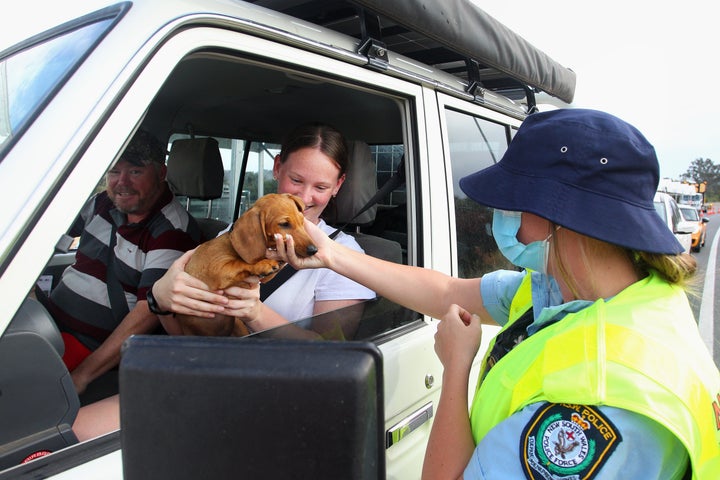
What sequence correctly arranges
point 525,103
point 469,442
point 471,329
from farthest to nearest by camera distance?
point 525,103, point 471,329, point 469,442

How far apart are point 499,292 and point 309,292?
0.77 metres

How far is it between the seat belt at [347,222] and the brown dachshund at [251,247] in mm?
186

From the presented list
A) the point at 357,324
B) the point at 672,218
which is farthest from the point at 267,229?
the point at 672,218

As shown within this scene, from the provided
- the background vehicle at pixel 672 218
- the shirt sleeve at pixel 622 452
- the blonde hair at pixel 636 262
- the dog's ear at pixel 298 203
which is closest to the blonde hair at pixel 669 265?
the blonde hair at pixel 636 262

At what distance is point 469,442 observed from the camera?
1163 mm

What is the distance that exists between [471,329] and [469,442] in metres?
0.28

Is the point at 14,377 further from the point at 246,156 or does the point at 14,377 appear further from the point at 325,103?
the point at 246,156

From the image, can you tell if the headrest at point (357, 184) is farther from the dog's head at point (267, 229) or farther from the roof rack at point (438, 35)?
the dog's head at point (267, 229)

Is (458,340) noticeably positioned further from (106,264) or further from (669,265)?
(106,264)

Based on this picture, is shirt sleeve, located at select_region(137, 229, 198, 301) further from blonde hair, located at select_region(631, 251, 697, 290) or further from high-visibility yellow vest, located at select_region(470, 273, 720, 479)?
blonde hair, located at select_region(631, 251, 697, 290)

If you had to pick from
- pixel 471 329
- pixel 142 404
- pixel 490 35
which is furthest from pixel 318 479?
pixel 490 35

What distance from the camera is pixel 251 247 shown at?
5.88 ft

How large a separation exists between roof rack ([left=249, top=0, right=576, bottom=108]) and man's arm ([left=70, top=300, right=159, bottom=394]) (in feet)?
4.36

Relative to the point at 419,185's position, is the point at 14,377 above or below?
below
